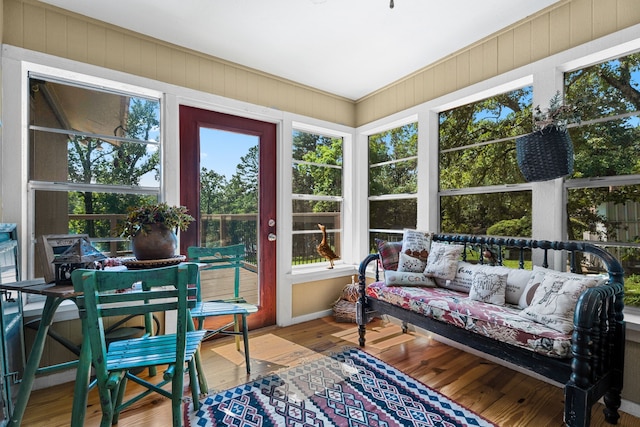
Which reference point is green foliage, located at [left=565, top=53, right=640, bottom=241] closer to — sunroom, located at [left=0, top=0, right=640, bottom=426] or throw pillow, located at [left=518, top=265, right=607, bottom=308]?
sunroom, located at [left=0, top=0, right=640, bottom=426]

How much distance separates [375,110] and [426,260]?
6.15 ft

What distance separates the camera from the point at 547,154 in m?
2.05

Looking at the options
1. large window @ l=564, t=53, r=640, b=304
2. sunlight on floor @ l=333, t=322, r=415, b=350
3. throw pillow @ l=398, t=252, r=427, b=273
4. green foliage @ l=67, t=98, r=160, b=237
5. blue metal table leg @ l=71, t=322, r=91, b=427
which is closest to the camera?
blue metal table leg @ l=71, t=322, r=91, b=427

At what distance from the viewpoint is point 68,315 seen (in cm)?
220

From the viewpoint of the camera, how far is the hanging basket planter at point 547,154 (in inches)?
79.0

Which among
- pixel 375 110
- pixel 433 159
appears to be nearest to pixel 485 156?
pixel 433 159

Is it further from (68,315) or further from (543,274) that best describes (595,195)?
(68,315)

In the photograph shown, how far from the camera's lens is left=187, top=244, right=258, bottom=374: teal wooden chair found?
2223mm

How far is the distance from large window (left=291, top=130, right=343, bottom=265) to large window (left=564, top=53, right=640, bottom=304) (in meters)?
2.28

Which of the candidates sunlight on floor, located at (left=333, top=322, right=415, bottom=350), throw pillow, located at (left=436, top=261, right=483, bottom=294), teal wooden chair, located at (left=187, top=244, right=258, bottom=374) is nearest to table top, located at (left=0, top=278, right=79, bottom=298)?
teal wooden chair, located at (left=187, top=244, right=258, bottom=374)

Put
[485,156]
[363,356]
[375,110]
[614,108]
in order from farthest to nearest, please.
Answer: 1. [375,110]
2. [485,156]
3. [363,356]
4. [614,108]

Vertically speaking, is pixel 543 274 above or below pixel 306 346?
above

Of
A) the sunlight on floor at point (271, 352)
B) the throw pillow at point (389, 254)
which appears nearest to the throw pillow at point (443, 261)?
the throw pillow at point (389, 254)

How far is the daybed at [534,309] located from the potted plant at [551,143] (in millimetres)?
496
